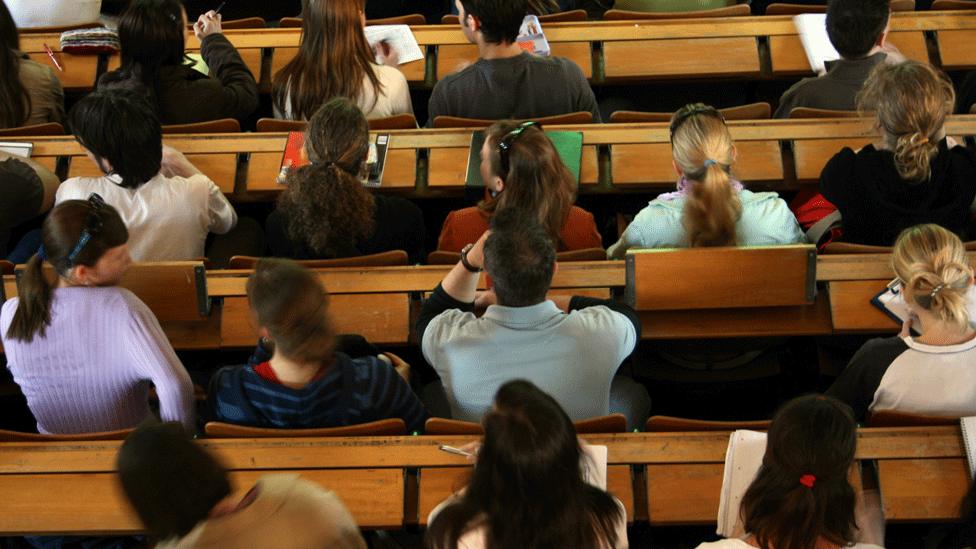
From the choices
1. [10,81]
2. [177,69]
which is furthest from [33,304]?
[10,81]

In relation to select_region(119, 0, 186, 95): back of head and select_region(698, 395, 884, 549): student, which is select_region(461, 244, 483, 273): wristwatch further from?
select_region(119, 0, 186, 95): back of head

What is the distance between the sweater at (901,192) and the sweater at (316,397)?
150cm

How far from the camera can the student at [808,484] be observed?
2076mm

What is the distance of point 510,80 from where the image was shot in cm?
399

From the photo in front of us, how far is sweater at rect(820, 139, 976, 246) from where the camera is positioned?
10.6 feet

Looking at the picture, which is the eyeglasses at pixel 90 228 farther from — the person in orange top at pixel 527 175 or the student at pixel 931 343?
the student at pixel 931 343

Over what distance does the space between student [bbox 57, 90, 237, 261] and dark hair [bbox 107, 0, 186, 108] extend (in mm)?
574

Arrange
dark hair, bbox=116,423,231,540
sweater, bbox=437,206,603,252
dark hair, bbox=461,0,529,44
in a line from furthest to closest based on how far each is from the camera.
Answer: dark hair, bbox=461,0,529,44 → sweater, bbox=437,206,603,252 → dark hair, bbox=116,423,231,540

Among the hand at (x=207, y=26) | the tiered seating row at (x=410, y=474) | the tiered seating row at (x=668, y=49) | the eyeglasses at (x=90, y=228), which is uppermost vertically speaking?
the hand at (x=207, y=26)

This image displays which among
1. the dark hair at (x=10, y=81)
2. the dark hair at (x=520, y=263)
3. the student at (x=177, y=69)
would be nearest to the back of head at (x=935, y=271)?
the dark hair at (x=520, y=263)

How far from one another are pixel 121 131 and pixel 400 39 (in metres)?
1.56

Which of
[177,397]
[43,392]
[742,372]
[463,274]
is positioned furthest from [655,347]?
[43,392]

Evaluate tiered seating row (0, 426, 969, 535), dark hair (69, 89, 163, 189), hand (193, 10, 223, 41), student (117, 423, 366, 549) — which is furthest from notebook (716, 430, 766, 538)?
hand (193, 10, 223, 41)

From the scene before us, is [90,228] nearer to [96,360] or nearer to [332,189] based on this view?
[96,360]
